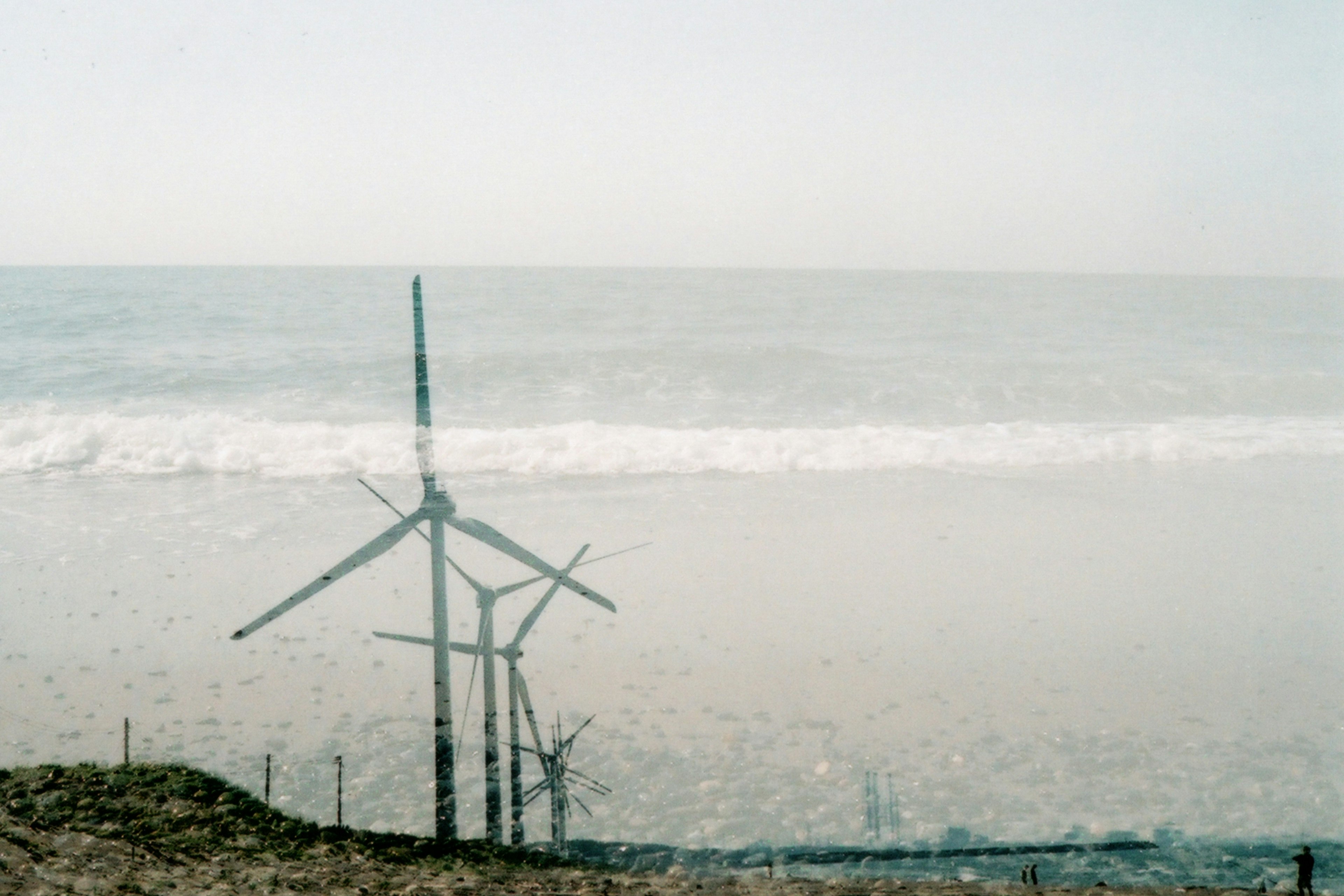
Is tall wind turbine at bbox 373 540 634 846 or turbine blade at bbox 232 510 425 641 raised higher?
turbine blade at bbox 232 510 425 641

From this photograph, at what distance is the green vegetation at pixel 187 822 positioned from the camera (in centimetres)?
654

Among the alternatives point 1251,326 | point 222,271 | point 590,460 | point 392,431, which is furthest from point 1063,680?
point 222,271

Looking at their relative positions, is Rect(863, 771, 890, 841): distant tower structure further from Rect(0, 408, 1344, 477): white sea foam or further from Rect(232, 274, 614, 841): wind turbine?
Rect(0, 408, 1344, 477): white sea foam

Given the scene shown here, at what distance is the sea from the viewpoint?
26.6 feet

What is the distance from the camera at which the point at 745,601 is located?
12.4 m

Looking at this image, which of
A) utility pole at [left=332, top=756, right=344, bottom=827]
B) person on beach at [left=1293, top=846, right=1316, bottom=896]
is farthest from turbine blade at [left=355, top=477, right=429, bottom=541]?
person on beach at [left=1293, top=846, right=1316, bottom=896]

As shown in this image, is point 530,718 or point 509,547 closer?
point 530,718

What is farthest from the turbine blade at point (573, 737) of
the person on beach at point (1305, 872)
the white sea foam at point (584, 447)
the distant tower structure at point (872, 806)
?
the white sea foam at point (584, 447)

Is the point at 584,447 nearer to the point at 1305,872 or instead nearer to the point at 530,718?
the point at 530,718

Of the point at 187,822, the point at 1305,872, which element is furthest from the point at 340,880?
the point at 1305,872

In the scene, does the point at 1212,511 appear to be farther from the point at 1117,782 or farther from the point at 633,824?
the point at 633,824

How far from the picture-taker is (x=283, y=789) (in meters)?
7.88

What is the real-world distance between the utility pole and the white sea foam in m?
12.0

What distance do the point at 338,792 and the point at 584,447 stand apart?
14.5m
